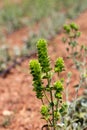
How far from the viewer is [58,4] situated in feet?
34.5

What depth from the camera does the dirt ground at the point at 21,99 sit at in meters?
4.10

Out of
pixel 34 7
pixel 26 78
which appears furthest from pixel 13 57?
pixel 34 7

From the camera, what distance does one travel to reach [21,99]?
4.75 metres

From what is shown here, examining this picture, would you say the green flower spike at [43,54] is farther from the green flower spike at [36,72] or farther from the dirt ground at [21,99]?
the dirt ground at [21,99]

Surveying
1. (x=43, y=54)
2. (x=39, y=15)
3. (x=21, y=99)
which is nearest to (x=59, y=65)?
(x=43, y=54)

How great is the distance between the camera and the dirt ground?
161 inches

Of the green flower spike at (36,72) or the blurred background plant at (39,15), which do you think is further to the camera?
the blurred background plant at (39,15)

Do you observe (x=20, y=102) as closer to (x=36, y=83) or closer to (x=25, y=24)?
(x=36, y=83)

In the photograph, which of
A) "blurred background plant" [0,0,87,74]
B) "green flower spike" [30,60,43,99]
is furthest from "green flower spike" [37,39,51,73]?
"blurred background plant" [0,0,87,74]

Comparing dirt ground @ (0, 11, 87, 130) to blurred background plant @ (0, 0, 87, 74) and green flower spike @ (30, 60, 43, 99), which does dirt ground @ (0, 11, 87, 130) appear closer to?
green flower spike @ (30, 60, 43, 99)

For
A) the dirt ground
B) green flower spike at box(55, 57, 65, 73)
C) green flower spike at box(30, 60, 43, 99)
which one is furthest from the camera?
the dirt ground

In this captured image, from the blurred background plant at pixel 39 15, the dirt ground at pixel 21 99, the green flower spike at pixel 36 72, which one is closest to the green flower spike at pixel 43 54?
the green flower spike at pixel 36 72

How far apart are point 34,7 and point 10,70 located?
4.38m

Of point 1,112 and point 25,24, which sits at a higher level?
point 25,24
